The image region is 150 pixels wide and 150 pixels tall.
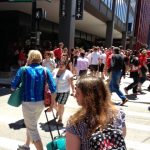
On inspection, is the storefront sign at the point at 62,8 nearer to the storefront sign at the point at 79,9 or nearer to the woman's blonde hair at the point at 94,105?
the storefront sign at the point at 79,9

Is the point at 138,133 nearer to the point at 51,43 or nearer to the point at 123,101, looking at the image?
the point at 123,101

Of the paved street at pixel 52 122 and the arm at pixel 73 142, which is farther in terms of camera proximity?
the paved street at pixel 52 122

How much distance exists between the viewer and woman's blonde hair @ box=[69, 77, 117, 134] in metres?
2.46

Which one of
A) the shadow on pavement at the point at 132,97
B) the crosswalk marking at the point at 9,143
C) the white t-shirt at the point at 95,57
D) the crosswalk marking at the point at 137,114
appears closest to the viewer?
the crosswalk marking at the point at 9,143

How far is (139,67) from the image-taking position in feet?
46.5

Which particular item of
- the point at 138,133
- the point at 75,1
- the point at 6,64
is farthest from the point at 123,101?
the point at 6,64

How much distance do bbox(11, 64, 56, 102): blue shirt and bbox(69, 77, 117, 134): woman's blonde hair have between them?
2850 mm

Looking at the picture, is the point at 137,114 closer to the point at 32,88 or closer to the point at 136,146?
the point at 136,146

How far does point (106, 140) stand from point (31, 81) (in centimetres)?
311

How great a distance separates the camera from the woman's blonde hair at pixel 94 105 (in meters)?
2.46

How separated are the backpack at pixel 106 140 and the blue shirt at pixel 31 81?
3.04 metres

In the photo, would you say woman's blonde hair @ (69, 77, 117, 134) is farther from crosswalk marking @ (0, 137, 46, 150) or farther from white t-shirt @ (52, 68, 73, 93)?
white t-shirt @ (52, 68, 73, 93)

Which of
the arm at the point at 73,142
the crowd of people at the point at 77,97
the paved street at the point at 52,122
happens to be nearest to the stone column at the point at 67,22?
the crowd of people at the point at 77,97

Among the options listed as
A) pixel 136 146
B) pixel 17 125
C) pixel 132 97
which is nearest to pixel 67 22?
pixel 132 97
